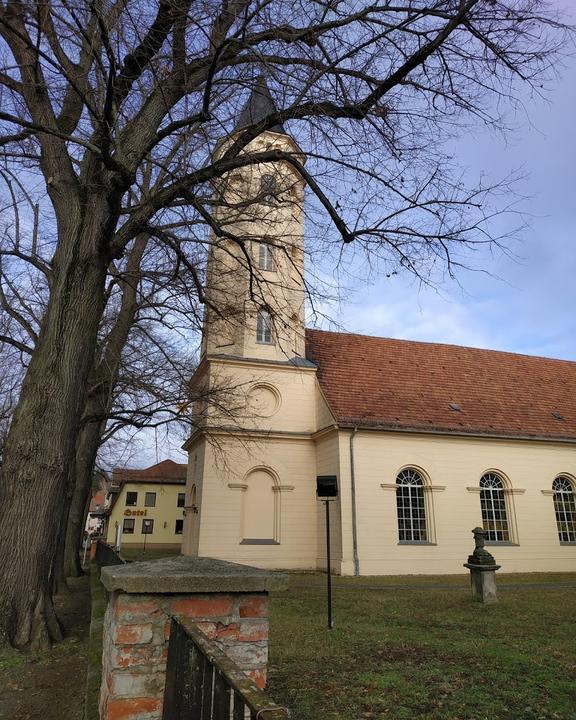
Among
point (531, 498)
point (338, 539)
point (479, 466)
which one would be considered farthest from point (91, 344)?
point (531, 498)

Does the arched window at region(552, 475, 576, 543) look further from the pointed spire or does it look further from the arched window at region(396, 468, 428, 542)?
the pointed spire

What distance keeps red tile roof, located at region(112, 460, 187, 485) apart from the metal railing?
4351 centimetres

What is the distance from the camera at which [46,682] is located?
4.88 meters

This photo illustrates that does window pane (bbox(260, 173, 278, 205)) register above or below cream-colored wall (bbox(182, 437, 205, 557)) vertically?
above

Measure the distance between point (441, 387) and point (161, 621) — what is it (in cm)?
1895

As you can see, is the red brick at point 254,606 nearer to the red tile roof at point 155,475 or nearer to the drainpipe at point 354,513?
the drainpipe at point 354,513

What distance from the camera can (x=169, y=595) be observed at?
308cm

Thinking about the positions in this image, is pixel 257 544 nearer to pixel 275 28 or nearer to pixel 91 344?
pixel 91 344

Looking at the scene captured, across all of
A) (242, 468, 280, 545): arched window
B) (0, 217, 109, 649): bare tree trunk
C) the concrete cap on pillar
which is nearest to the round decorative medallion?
(242, 468, 280, 545): arched window

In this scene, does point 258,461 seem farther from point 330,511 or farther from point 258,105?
point 258,105

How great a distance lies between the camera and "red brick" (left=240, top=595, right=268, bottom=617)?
10.4 feet

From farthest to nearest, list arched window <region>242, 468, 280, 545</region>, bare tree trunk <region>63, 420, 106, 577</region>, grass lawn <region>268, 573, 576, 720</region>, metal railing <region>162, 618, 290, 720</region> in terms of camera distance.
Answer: arched window <region>242, 468, 280, 545</region>, bare tree trunk <region>63, 420, 106, 577</region>, grass lawn <region>268, 573, 576, 720</region>, metal railing <region>162, 618, 290, 720</region>

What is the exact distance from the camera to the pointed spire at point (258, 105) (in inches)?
225

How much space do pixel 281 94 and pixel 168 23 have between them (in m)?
1.60
